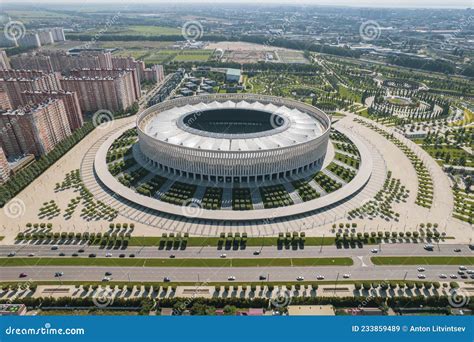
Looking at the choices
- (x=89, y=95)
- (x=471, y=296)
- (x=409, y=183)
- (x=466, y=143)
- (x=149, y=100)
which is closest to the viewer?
(x=471, y=296)

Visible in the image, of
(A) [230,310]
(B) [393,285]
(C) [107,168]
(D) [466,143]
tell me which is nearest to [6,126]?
(C) [107,168]

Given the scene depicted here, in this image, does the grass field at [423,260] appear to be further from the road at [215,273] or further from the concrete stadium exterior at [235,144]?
the concrete stadium exterior at [235,144]

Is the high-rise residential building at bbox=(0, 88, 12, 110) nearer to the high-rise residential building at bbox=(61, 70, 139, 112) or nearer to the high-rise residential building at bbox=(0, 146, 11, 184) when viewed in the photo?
the high-rise residential building at bbox=(61, 70, 139, 112)

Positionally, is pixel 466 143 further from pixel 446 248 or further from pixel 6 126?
pixel 6 126

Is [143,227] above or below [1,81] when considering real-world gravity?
below

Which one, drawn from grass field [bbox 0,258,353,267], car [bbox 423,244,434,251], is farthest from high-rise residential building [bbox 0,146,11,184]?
car [bbox 423,244,434,251]

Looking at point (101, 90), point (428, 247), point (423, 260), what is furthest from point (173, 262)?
point (101, 90)

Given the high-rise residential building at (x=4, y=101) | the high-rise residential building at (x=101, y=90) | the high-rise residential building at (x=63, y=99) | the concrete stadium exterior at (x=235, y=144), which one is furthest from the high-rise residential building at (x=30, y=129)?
the high-rise residential building at (x=101, y=90)
